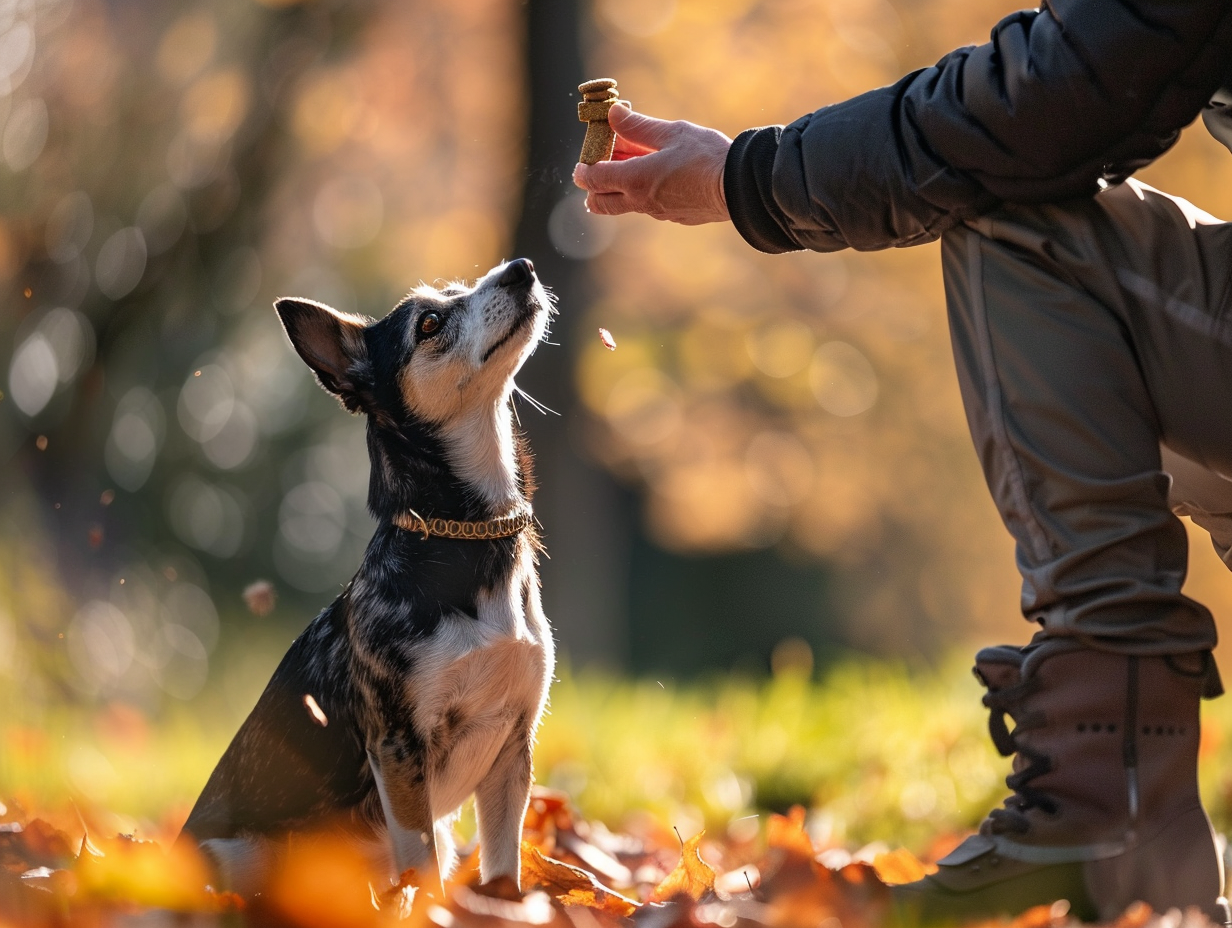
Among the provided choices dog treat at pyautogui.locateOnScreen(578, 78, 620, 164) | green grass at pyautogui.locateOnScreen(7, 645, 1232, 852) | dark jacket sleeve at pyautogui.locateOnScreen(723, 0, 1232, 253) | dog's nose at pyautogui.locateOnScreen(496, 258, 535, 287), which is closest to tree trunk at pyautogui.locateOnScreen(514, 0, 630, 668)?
green grass at pyautogui.locateOnScreen(7, 645, 1232, 852)

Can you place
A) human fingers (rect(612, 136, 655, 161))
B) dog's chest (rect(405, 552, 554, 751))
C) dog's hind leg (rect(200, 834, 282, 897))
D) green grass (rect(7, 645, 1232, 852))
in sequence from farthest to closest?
green grass (rect(7, 645, 1232, 852)) → human fingers (rect(612, 136, 655, 161)) → dog's chest (rect(405, 552, 554, 751)) → dog's hind leg (rect(200, 834, 282, 897))

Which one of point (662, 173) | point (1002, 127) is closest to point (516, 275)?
point (662, 173)

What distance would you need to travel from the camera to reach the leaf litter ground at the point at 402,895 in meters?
1.82

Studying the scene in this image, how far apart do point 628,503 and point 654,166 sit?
1204 centimetres

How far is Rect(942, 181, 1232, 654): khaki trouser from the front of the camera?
2049mm

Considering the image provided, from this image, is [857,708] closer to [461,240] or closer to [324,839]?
[324,839]

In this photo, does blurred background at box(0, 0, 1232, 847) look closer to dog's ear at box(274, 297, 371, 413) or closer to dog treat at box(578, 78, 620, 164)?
dog's ear at box(274, 297, 371, 413)

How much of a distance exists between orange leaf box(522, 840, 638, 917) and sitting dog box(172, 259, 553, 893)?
5cm

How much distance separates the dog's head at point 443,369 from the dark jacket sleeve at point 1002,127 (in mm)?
786

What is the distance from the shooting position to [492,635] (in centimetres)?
254

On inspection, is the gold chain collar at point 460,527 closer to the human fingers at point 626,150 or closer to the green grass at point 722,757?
the human fingers at point 626,150

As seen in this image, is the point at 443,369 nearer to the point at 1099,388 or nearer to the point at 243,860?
the point at 243,860

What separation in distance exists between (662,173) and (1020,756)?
1.49 metres

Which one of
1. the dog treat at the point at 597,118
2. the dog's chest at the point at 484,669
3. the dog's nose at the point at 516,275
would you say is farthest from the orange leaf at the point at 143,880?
the dog treat at the point at 597,118
